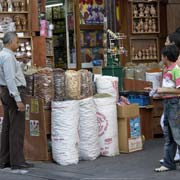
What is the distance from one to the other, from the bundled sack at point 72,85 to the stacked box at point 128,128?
83 centimetres

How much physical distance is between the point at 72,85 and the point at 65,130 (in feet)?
2.51

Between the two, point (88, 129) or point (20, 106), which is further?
point (88, 129)

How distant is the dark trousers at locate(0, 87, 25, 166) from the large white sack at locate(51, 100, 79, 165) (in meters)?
0.57

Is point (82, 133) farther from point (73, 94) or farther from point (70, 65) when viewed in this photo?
point (70, 65)

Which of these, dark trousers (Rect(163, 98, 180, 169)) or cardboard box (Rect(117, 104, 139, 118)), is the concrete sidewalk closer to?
dark trousers (Rect(163, 98, 180, 169))

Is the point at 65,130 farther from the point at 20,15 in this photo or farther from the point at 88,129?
the point at 20,15

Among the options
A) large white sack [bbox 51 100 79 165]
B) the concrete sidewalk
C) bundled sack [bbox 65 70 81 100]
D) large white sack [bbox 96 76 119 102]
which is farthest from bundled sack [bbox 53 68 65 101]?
the concrete sidewalk

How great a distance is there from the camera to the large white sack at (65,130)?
861cm

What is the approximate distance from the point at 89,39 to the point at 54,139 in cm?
587

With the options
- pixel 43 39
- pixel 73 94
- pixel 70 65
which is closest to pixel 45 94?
pixel 73 94

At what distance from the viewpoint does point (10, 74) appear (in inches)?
312

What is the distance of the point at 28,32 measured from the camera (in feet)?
40.4

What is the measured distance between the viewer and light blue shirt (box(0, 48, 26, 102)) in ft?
26.0

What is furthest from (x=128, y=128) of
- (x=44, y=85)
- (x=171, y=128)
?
(x=171, y=128)
